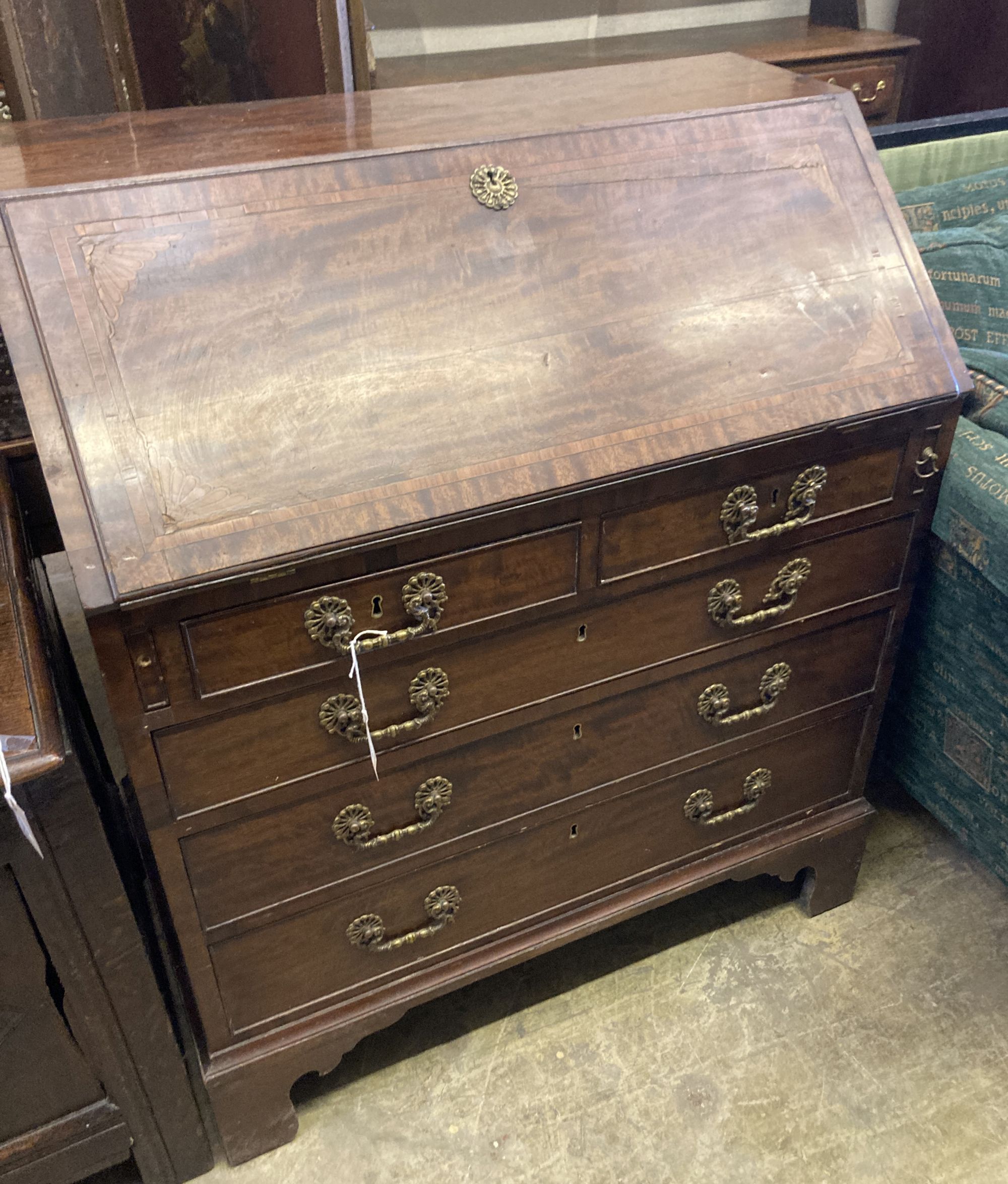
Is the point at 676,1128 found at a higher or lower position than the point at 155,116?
lower

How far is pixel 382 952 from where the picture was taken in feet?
4.65

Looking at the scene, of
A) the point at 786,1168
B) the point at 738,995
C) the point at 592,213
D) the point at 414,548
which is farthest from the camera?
the point at 738,995

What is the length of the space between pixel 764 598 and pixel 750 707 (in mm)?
210

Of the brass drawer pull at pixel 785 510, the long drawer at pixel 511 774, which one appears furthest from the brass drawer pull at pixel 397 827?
the brass drawer pull at pixel 785 510

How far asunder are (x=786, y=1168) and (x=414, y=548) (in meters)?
1.11

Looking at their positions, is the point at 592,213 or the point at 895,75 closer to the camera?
the point at 592,213

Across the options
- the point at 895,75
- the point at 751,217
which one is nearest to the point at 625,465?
the point at 751,217

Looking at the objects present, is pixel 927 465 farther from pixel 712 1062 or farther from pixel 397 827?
pixel 712 1062

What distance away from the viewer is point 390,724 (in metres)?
1.20

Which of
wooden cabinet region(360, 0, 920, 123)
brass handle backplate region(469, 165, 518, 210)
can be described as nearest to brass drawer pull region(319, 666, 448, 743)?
brass handle backplate region(469, 165, 518, 210)

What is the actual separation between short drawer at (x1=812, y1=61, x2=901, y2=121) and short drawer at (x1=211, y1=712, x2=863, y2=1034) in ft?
6.87

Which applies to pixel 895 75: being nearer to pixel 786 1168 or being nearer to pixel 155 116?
pixel 155 116

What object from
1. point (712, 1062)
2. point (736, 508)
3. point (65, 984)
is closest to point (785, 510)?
point (736, 508)

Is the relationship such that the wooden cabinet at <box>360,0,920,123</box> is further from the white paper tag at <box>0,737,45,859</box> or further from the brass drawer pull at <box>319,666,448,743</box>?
the white paper tag at <box>0,737,45,859</box>
